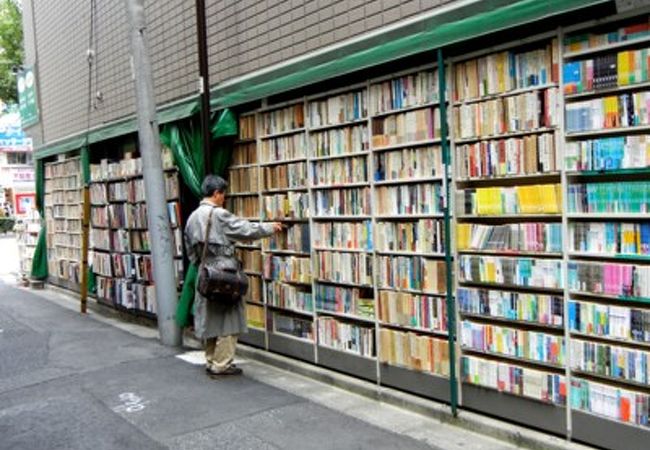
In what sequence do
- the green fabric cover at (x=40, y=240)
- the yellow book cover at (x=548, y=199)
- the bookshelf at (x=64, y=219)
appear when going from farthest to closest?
the green fabric cover at (x=40, y=240) → the bookshelf at (x=64, y=219) → the yellow book cover at (x=548, y=199)

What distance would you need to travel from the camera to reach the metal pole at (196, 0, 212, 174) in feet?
26.2

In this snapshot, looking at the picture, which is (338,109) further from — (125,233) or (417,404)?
(125,233)

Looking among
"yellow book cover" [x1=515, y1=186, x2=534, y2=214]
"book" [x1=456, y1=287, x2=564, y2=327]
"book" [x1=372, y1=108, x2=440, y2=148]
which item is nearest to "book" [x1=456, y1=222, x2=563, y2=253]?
"yellow book cover" [x1=515, y1=186, x2=534, y2=214]

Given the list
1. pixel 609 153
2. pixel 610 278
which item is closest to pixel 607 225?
pixel 610 278

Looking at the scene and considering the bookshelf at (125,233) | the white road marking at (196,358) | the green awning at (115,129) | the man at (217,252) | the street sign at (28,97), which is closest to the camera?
the man at (217,252)

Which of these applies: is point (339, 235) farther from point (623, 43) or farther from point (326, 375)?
point (623, 43)

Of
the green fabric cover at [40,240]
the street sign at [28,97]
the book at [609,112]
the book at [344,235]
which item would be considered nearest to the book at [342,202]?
the book at [344,235]

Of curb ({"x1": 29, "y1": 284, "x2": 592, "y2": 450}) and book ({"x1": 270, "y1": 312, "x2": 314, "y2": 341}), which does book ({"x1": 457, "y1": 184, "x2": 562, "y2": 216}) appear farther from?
book ({"x1": 270, "y1": 312, "x2": 314, "y2": 341})

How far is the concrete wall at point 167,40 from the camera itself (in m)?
6.77

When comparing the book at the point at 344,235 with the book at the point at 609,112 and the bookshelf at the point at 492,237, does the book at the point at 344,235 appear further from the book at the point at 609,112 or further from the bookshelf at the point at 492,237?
the book at the point at 609,112

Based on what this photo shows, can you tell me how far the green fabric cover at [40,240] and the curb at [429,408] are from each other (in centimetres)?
970

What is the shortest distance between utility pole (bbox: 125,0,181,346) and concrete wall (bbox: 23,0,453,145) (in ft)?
2.57

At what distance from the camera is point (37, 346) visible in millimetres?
9211

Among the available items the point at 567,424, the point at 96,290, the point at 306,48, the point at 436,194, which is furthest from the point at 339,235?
the point at 96,290
